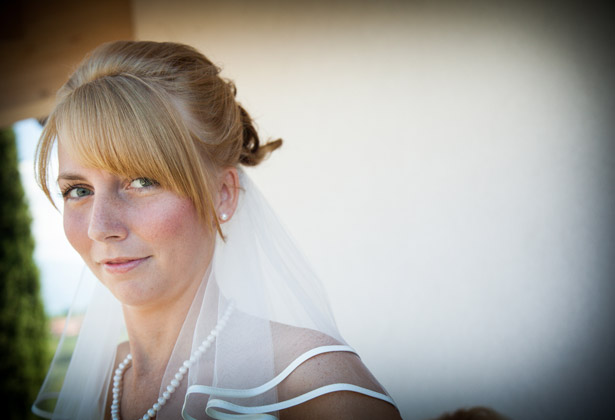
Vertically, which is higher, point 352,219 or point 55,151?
point 55,151

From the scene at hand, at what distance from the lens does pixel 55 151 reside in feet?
5.32

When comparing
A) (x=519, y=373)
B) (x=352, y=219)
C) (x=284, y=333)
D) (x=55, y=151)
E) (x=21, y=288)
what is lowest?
(x=21, y=288)

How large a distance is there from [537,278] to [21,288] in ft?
21.6

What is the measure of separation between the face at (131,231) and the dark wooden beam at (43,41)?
2480 mm

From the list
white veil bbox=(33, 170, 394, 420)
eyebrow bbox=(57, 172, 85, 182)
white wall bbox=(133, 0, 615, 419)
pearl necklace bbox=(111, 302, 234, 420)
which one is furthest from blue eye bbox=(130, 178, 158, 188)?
white wall bbox=(133, 0, 615, 419)

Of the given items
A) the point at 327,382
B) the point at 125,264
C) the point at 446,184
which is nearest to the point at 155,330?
the point at 125,264

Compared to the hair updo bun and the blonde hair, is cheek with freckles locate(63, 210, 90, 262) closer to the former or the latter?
the blonde hair

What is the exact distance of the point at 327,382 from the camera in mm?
1290

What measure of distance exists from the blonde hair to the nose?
0.10 metres

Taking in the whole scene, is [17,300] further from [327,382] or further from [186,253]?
[327,382]

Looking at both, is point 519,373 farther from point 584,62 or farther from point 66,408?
point 66,408

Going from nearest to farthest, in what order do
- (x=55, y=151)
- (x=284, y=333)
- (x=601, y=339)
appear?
(x=284, y=333) < (x=55, y=151) < (x=601, y=339)

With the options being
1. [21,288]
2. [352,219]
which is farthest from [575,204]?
[21,288]

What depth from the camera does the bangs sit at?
4.50 ft
